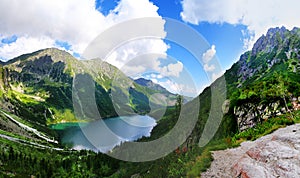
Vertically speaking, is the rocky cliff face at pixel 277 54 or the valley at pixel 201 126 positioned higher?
the rocky cliff face at pixel 277 54

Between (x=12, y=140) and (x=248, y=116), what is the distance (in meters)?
188

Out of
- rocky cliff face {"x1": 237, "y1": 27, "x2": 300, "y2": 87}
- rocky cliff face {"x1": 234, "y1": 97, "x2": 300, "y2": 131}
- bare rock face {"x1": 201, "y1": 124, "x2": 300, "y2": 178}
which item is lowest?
bare rock face {"x1": 201, "y1": 124, "x2": 300, "y2": 178}

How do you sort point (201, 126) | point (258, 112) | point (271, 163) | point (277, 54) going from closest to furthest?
1. point (271, 163)
2. point (258, 112)
3. point (201, 126)
4. point (277, 54)

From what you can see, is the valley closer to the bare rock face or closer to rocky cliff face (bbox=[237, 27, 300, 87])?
rocky cliff face (bbox=[237, 27, 300, 87])

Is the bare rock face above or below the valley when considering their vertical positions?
below

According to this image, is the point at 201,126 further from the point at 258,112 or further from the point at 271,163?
the point at 271,163

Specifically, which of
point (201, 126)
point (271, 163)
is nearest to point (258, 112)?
point (271, 163)

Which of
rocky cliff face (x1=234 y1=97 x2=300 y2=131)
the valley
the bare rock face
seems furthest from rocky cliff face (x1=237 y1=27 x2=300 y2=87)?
the bare rock face

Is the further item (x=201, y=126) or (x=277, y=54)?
(x=277, y=54)

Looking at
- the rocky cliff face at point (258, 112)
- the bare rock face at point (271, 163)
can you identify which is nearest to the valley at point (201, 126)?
the rocky cliff face at point (258, 112)

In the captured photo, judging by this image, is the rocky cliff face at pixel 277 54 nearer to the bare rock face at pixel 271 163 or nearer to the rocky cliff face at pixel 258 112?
the rocky cliff face at pixel 258 112

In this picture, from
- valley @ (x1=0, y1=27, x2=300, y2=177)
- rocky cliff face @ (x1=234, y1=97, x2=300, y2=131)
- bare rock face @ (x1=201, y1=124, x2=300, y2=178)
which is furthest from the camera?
rocky cliff face @ (x1=234, y1=97, x2=300, y2=131)

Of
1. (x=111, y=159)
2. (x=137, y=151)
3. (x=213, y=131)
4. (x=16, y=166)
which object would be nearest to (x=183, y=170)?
(x=213, y=131)

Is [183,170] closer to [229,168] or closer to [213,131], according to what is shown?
[229,168]
